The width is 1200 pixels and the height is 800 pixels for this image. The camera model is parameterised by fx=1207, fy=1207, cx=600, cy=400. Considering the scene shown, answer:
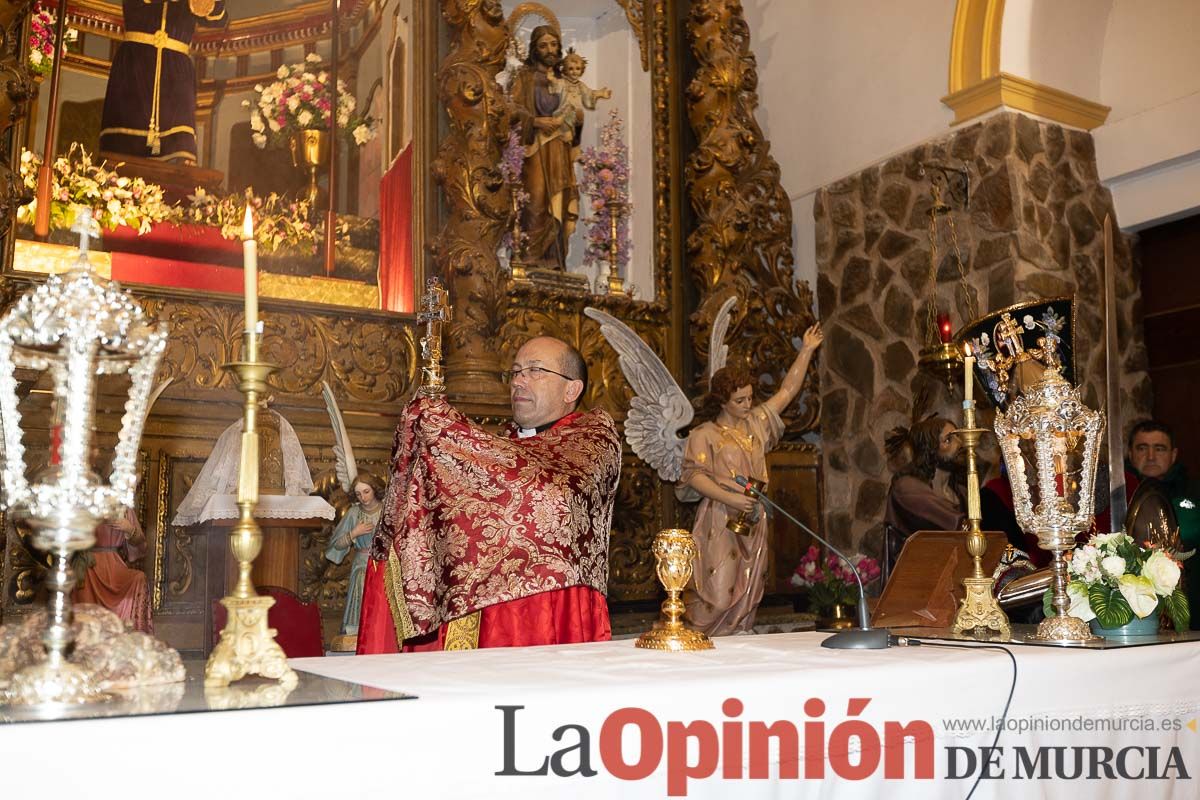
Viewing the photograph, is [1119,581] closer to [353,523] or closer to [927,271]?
[353,523]

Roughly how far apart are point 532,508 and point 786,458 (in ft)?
14.5

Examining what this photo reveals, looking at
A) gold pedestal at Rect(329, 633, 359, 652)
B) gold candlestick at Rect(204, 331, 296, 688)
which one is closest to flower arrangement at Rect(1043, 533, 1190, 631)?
gold candlestick at Rect(204, 331, 296, 688)

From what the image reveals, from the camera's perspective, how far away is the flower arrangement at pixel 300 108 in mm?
7219

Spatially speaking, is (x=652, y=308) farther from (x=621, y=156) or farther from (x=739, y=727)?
(x=739, y=727)

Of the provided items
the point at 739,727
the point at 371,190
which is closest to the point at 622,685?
the point at 739,727

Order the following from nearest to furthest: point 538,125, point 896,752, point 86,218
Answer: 1. point 86,218
2. point 896,752
3. point 538,125

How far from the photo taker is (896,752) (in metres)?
2.49

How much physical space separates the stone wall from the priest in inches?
142

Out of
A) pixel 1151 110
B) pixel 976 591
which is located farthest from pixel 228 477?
pixel 1151 110

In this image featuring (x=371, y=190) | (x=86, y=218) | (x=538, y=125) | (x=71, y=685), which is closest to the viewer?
(x=71, y=685)

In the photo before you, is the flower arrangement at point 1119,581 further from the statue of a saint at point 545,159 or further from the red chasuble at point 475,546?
the statue of a saint at point 545,159

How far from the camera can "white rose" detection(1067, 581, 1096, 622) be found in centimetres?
334

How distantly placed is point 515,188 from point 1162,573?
212 inches

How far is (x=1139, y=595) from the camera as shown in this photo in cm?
325
